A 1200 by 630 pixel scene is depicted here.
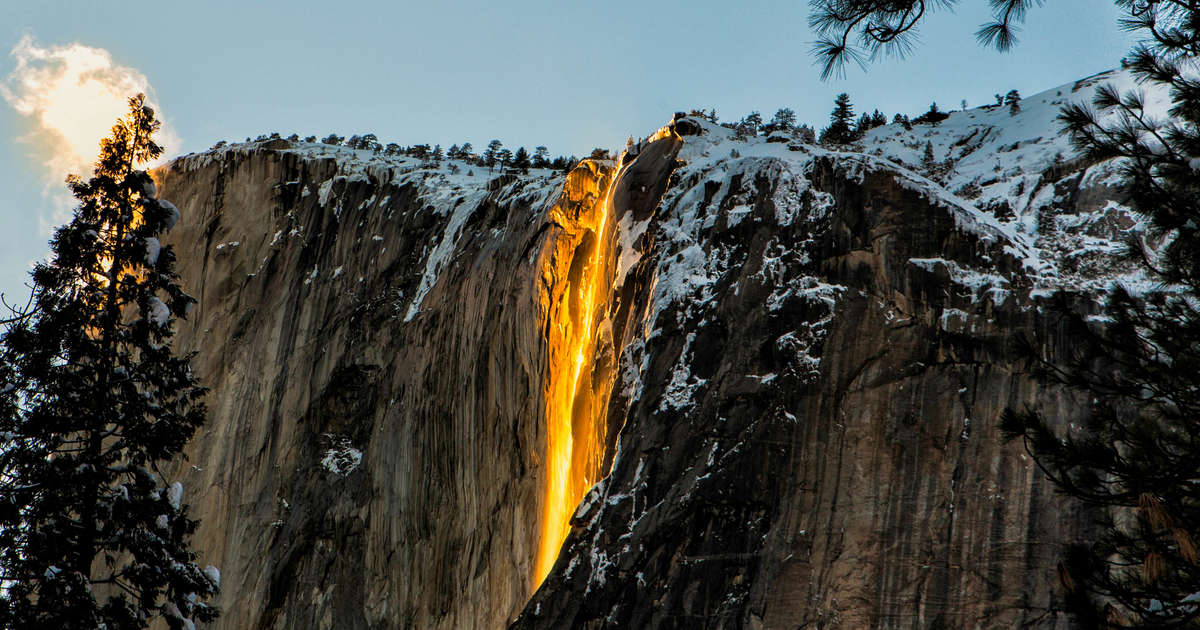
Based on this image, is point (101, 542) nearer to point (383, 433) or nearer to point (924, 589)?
point (924, 589)

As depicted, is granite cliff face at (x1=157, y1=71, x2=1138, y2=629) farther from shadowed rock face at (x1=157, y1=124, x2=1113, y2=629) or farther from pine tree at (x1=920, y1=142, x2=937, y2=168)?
pine tree at (x1=920, y1=142, x2=937, y2=168)

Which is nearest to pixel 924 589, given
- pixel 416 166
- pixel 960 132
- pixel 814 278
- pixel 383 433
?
pixel 814 278

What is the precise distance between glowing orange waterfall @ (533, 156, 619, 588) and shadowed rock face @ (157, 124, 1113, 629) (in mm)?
234

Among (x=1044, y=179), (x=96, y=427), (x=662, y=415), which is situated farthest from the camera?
(x=1044, y=179)

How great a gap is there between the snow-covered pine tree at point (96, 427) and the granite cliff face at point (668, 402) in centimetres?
720

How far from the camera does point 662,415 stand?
20.4m

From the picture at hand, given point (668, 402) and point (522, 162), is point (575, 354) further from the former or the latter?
point (522, 162)

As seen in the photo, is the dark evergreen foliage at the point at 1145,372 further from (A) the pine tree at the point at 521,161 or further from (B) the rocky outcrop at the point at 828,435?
(A) the pine tree at the point at 521,161

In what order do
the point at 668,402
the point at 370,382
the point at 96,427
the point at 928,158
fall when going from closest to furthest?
1. the point at 96,427
2. the point at 668,402
3. the point at 928,158
4. the point at 370,382

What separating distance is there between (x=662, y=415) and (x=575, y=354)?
18.1 feet

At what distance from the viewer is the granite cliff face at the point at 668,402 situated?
18250 millimetres

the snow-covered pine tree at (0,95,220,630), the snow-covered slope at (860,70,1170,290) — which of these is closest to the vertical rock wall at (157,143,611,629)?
the snow-covered slope at (860,70,1170,290)

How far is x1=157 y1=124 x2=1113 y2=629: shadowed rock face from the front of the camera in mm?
18188

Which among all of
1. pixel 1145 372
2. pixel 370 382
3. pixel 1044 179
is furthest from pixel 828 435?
pixel 370 382
